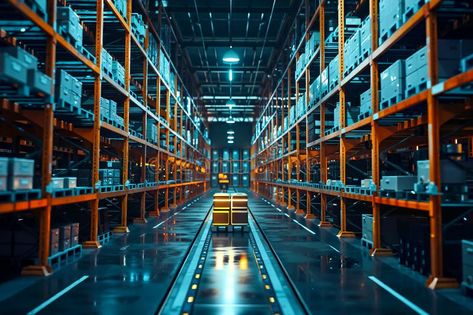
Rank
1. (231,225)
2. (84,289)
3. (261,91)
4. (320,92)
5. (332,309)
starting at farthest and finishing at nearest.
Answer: (261,91) → (320,92) → (231,225) → (84,289) → (332,309)

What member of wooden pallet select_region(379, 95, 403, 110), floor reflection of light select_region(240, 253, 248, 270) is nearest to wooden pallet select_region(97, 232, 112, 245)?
floor reflection of light select_region(240, 253, 248, 270)

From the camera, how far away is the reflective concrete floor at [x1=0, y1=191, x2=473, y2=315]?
534cm

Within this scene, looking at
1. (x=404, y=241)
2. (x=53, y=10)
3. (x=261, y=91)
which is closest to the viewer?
(x=53, y=10)

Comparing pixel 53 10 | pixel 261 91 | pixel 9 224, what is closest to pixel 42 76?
pixel 53 10

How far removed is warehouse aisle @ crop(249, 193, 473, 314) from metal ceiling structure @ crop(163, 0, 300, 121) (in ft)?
38.9

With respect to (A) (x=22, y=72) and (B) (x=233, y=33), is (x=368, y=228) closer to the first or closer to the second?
(A) (x=22, y=72)

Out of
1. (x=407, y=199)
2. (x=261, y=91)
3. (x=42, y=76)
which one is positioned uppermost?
(x=261, y=91)

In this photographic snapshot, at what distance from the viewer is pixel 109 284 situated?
6516 mm

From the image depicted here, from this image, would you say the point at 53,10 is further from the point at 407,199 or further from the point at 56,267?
the point at 407,199

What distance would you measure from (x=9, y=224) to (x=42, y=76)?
3.19 m

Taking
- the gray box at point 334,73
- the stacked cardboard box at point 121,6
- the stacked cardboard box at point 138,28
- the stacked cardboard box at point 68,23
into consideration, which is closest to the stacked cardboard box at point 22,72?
the stacked cardboard box at point 68,23

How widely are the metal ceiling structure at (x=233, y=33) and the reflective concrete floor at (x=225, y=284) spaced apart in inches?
472

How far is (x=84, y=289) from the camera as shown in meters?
6.21

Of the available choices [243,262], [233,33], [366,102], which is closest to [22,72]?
[243,262]
